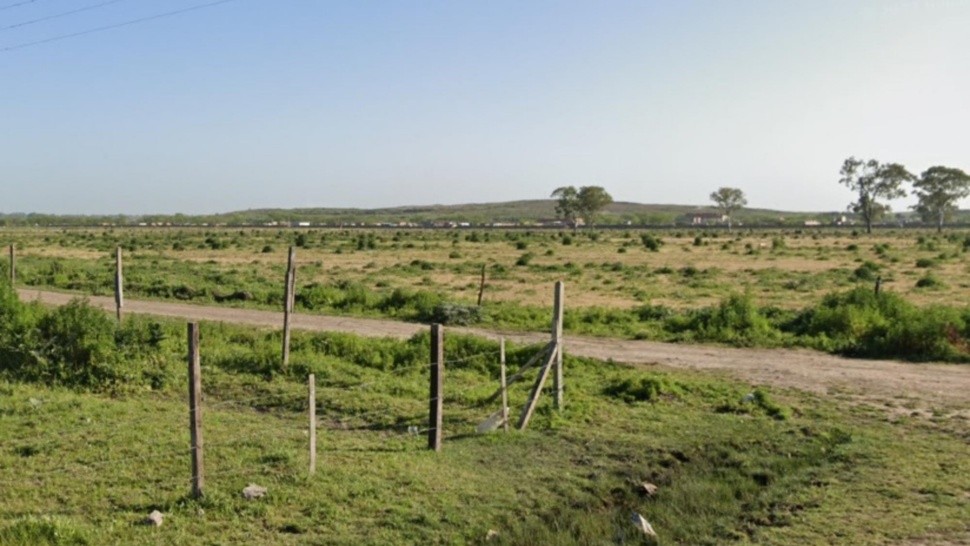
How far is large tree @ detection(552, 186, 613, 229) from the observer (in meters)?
137

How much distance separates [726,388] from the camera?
14.9 m

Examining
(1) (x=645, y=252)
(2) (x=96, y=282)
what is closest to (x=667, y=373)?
(2) (x=96, y=282)

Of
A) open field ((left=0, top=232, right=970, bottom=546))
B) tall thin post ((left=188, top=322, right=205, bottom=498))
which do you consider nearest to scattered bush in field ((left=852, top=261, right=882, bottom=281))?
open field ((left=0, top=232, right=970, bottom=546))

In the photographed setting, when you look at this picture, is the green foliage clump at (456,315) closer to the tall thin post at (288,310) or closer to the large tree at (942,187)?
the tall thin post at (288,310)

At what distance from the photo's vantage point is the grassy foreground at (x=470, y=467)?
841 centimetres

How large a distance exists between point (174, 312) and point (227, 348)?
8.36 m

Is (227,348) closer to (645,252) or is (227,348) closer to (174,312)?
(174,312)

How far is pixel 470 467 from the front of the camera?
34.0 feet

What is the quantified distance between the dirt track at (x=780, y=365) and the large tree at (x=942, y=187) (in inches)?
4874

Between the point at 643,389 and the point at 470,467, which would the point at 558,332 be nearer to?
the point at 643,389

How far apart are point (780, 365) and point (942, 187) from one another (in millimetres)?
128205

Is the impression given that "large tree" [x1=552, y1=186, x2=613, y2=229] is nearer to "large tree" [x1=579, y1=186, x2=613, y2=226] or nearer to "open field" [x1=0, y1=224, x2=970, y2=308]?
"large tree" [x1=579, y1=186, x2=613, y2=226]

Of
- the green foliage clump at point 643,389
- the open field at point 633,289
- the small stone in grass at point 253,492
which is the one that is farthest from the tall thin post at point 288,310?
the open field at point 633,289

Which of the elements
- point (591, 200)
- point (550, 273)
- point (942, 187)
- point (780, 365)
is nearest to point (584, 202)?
point (591, 200)
